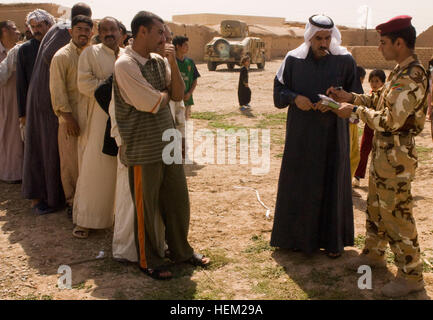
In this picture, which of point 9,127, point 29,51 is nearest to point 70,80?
point 29,51

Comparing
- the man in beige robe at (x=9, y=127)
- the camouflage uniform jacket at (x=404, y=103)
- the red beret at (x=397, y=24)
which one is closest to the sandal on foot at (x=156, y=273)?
the camouflage uniform jacket at (x=404, y=103)

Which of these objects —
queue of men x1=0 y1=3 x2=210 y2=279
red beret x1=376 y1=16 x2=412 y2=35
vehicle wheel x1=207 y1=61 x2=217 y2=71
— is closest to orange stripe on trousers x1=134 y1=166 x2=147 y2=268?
queue of men x1=0 y1=3 x2=210 y2=279

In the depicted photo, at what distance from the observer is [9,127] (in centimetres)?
553

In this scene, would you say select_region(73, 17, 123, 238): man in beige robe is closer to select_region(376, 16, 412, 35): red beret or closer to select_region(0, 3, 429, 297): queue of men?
select_region(0, 3, 429, 297): queue of men

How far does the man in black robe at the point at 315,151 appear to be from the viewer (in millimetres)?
3396

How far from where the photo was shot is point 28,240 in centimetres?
401

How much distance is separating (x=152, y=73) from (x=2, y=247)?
2.11m

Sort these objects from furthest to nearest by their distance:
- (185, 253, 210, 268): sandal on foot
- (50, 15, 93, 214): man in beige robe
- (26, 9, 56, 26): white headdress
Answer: (26, 9, 56, 26): white headdress → (50, 15, 93, 214): man in beige robe → (185, 253, 210, 268): sandal on foot

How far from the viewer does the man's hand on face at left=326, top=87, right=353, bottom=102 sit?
10.7 ft

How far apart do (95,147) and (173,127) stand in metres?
0.91

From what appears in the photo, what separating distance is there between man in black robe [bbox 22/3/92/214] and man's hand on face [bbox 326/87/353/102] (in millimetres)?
2446

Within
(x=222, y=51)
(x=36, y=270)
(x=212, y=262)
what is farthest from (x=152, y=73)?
(x=222, y=51)

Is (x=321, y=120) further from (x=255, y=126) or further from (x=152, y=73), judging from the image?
(x=255, y=126)

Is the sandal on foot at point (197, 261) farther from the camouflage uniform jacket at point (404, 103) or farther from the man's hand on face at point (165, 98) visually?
the camouflage uniform jacket at point (404, 103)
